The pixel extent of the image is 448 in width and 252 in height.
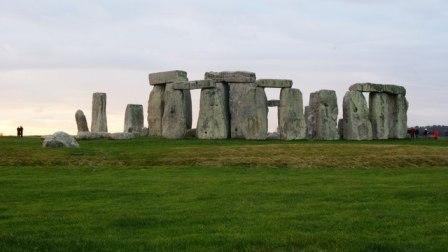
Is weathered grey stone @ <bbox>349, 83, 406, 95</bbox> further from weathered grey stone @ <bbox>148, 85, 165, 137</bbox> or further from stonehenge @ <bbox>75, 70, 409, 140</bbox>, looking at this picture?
weathered grey stone @ <bbox>148, 85, 165, 137</bbox>

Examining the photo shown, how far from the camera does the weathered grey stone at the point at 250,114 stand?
4125 centimetres

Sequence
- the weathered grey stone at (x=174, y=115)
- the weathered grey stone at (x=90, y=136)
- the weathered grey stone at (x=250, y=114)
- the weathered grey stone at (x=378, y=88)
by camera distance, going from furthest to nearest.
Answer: the weathered grey stone at (x=378, y=88)
the weathered grey stone at (x=174, y=115)
the weathered grey stone at (x=250, y=114)
the weathered grey stone at (x=90, y=136)

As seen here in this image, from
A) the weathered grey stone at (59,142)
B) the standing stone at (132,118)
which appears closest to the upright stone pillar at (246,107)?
the standing stone at (132,118)

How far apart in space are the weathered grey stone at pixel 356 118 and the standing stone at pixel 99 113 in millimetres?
15804

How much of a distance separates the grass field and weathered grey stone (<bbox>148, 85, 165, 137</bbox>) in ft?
49.1

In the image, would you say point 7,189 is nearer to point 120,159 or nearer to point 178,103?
point 120,159

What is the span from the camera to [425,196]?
17.9m

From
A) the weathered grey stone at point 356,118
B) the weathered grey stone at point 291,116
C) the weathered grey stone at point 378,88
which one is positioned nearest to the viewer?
the weathered grey stone at point 291,116

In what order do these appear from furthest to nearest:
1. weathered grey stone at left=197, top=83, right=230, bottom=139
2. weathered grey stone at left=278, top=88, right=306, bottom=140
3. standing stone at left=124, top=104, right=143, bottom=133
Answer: standing stone at left=124, top=104, right=143, bottom=133 < weathered grey stone at left=278, top=88, right=306, bottom=140 < weathered grey stone at left=197, top=83, right=230, bottom=139

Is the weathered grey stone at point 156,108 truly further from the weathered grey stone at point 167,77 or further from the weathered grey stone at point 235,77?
the weathered grey stone at point 235,77

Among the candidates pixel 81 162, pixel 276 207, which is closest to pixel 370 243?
pixel 276 207

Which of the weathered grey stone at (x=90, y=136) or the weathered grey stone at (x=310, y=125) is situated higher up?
the weathered grey stone at (x=310, y=125)

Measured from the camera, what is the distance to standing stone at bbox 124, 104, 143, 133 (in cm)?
4909

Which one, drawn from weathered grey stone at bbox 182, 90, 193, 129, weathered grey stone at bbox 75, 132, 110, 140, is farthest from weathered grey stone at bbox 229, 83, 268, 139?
weathered grey stone at bbox 75, 132, 110, 140
